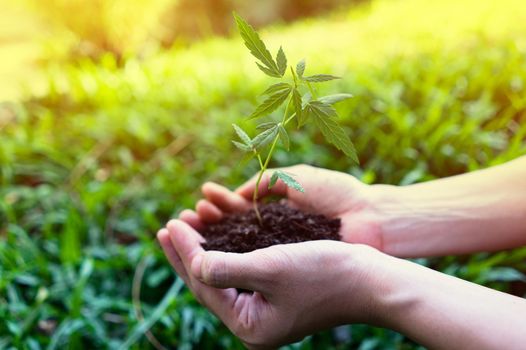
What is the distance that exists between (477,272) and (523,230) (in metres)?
0.46

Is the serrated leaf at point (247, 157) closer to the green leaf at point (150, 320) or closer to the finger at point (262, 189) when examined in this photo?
the finger at point (262, 189)

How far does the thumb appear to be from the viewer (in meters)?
1.36

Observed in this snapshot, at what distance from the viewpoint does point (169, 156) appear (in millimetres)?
3127

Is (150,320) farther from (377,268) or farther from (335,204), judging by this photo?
(377,268)

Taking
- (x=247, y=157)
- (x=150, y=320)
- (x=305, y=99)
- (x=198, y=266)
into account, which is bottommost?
(x=150, y=320)

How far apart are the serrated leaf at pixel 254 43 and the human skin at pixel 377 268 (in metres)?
0.44

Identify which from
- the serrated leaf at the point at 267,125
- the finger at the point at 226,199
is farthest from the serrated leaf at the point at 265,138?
the finger at the point at 226,199

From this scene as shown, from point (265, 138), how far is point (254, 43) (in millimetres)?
240

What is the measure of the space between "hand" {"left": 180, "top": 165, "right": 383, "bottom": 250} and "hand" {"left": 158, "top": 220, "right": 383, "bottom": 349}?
1.25 feet

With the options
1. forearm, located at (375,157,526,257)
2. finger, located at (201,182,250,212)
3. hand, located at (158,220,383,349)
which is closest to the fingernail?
hand, located at (158,220,383,349)

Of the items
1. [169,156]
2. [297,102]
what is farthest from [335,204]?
[169,156]

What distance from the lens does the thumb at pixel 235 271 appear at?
1361 millimetres

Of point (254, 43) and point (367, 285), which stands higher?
point (254, 43)

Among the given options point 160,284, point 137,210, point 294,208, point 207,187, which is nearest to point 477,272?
point 294,208
